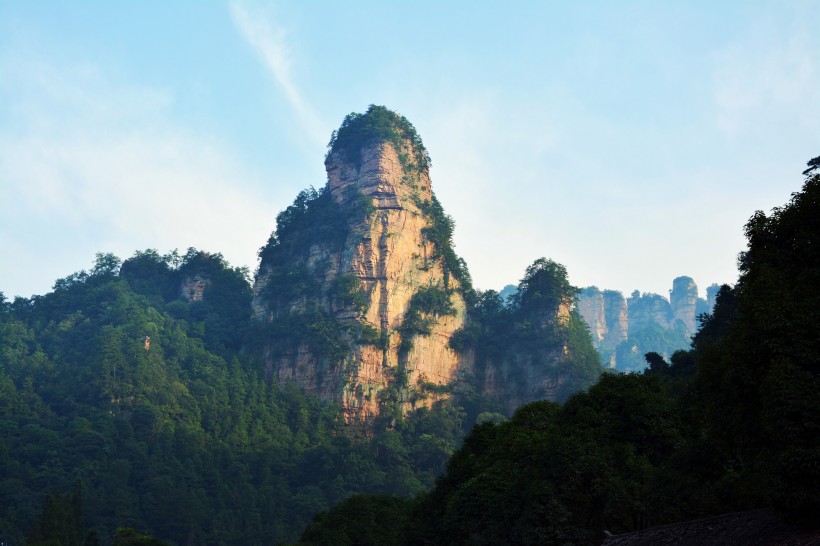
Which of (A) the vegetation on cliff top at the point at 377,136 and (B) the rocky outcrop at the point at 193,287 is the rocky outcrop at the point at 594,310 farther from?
(B) the rocky outcrop at the point at 193,287

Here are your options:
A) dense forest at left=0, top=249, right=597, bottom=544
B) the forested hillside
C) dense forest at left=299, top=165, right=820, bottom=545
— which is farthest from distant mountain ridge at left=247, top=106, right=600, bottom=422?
dense forest at left=299, top=165, right=820, bottom=545

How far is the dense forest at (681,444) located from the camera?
55.4 feet

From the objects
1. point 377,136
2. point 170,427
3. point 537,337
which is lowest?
point 170,427

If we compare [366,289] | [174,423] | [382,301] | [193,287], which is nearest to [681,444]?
[174,423]

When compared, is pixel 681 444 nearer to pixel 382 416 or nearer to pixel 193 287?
pixel 382 416

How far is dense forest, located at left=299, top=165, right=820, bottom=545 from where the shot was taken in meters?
16.9

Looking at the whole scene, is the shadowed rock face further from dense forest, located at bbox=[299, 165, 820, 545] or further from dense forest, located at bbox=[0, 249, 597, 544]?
dense forest, located at bbox=[299, 165, 820, 545]

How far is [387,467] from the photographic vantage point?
82.4 m

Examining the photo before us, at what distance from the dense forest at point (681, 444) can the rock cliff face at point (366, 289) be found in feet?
149

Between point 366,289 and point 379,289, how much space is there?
1371 millimetres

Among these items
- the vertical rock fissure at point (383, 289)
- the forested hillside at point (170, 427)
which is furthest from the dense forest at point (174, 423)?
the vertical rock fissure at point (383, 289)

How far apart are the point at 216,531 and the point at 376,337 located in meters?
29.9

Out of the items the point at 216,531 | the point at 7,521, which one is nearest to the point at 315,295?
the point at 216,531

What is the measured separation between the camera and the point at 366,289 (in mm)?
94062
